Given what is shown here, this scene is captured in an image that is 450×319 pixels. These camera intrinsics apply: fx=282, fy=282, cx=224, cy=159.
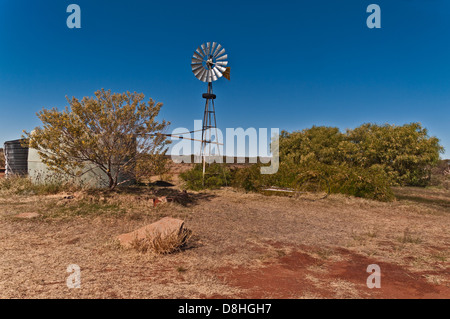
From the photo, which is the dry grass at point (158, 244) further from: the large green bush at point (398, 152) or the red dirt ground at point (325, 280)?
the large green bush at point (398, 152)

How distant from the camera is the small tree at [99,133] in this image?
10.2 metres

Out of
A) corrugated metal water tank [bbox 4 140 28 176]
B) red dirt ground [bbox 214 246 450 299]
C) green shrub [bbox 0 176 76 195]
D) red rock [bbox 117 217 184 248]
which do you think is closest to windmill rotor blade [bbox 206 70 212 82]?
green shrub [bbox 0 176 76 195]

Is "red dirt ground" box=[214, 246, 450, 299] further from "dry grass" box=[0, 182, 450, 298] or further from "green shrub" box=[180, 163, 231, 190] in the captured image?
"green shrub" box=[180, 163, 231, 190]

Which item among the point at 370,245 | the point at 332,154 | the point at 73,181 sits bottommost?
the point at 370,245

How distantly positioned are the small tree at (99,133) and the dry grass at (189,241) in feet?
4.63

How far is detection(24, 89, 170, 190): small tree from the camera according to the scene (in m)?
10.2

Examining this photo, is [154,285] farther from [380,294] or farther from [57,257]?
[380,294]

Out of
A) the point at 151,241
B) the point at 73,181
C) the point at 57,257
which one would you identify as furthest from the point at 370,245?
the point at 73,181

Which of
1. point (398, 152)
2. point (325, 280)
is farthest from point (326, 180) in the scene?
point (325, 280)

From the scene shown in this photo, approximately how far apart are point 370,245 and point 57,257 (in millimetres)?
7020

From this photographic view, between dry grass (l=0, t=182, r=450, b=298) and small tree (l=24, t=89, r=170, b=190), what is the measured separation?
141 cm

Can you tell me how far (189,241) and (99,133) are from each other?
633 cm
